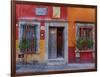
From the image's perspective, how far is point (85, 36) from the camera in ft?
7.60

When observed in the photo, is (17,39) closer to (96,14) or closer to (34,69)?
(34,69)

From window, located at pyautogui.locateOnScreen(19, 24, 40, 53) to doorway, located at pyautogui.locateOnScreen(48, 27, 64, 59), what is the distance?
6.1 inches

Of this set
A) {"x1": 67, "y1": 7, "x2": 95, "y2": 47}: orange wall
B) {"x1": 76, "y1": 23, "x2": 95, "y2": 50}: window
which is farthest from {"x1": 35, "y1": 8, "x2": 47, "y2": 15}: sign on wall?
{"x1": 76, "y1": 23, "x2": 95, "y2": 50}: window

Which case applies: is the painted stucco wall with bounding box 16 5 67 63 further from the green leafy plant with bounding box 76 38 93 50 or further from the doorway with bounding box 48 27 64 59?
the green leafy plant with bounding box 76 38 93 50

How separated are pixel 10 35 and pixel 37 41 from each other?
1.00ft

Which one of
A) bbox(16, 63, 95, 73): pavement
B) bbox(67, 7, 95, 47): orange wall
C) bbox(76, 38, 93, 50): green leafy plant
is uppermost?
bbox(67, 7, 95, 47): orange wall

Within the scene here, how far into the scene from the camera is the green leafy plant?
230cm

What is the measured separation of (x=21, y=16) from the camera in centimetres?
211

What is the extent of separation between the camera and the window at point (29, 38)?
2.12 m

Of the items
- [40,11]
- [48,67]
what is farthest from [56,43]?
[40,11]

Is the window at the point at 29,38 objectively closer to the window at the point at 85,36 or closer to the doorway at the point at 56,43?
the doorway at the point at 56,43

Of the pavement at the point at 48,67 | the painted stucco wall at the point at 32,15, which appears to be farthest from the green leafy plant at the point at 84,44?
the painted stucco wall at the point at 32,15

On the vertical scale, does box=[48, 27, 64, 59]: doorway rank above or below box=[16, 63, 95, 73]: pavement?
above

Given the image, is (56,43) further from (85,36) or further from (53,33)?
(85,36)
